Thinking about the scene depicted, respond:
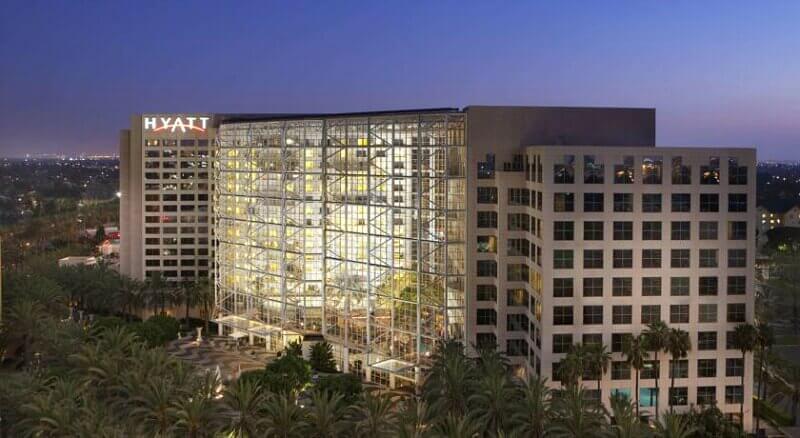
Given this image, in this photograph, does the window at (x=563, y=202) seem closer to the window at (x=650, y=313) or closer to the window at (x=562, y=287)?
the window at (x=562, y=287)

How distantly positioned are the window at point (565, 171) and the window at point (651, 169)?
19.7ft

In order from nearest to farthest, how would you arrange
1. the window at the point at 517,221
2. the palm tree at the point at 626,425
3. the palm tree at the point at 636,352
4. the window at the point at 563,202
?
the palm tree at the point at 626,425, the palm tree at the point at 636,352, the window at the point at 563,202, the window at the point at 517,221

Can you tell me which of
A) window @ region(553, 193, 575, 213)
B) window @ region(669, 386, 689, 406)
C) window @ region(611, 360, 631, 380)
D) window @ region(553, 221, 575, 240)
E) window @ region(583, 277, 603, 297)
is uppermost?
window @ region(553, 193, 575, 213)

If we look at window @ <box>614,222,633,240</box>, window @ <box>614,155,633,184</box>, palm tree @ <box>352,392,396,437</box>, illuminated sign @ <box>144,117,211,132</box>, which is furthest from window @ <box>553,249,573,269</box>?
illuminated sign @ <box>144,117,211,132</box>

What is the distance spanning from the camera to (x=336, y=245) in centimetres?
7950

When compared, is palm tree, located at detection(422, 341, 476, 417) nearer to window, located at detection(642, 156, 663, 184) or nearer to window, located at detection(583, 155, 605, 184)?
window, located at detection(583, 155, 605, 184)

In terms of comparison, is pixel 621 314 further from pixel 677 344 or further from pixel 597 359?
pixel 597 359

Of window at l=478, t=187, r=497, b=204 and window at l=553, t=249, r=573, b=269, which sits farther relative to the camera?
window at l=478, t=187, r=497, b=204

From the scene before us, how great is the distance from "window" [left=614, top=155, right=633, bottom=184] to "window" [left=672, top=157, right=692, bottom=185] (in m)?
3.62

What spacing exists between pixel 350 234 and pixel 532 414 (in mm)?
36544

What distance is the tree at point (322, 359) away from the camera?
245ft

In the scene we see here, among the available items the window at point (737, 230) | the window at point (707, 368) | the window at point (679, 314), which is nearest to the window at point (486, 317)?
the window at point (679, 314)

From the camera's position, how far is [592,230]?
62562 millimetres

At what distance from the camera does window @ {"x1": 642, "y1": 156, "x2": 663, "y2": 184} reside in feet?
205
